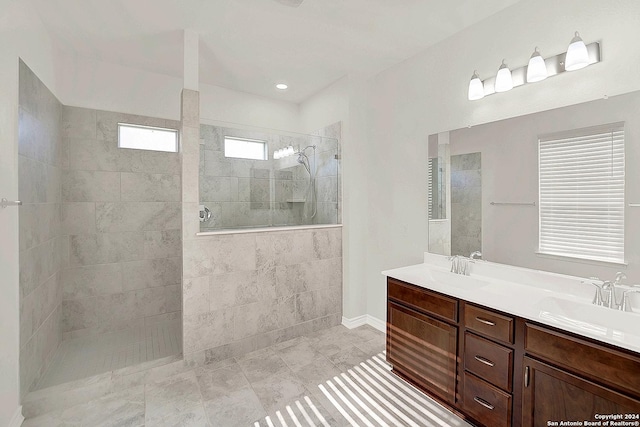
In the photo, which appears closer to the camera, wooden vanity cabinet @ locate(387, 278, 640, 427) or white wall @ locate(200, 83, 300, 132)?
wooden vanity cabinet @ locate(387, 278, 640, 427)

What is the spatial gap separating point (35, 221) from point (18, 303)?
2.16ft

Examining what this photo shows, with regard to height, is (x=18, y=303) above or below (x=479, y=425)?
above


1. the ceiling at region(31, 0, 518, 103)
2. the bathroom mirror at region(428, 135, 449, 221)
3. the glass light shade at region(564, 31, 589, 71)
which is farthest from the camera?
the bathroom mirror at region(428, 135, 449, 221)

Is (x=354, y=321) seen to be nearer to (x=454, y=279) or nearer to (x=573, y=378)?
(x=454, y=279)

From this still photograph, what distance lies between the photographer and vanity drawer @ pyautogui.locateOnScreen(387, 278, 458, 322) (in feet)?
6.34

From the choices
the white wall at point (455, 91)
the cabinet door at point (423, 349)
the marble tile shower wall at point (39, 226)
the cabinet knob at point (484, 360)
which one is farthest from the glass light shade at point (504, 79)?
the marble tile shower wall at point (39, 226)

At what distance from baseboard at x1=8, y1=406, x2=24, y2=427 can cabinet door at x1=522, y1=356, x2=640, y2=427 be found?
294cm

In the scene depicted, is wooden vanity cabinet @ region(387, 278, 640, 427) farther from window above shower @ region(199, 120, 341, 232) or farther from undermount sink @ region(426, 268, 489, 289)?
window above shower @ region(199, 120, 341, 232)

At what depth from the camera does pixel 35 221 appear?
2252 millimetres

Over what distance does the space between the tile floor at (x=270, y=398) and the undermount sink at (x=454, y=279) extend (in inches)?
33.1

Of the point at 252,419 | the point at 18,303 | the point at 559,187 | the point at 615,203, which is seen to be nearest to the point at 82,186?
the point at 18,303

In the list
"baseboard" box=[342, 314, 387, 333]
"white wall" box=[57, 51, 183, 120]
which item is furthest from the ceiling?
"baseboard" box=[342, 314, 387, 333]

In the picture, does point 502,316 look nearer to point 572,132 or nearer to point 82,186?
point 572,132

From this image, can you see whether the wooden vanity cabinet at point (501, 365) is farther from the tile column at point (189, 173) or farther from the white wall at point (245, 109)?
the white wall at point (245, 109)
